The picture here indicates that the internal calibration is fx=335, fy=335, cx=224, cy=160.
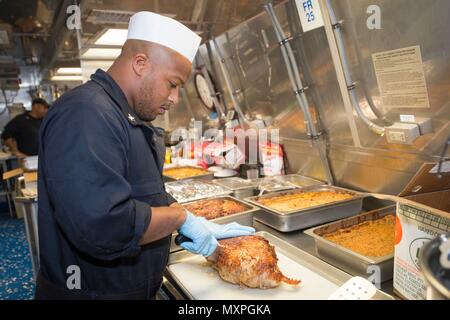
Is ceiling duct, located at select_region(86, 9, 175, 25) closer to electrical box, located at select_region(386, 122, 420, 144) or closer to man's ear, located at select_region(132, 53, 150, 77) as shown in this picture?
man's ear, located at select_region(132, 53, 150, 77)

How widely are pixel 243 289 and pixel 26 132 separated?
5.28 meters

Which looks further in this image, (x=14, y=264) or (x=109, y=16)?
(x=14, y=264)

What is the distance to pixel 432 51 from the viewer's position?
1.53 metres

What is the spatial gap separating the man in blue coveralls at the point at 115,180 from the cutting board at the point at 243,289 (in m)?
0.11

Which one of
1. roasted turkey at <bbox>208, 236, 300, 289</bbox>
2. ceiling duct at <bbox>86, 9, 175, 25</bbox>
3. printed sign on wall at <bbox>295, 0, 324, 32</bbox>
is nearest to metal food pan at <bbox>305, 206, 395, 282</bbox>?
roasted turkey at <bbox>208, 236, 300, 289</bbox>

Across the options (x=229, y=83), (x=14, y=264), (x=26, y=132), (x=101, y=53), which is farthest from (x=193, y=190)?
(x=26, y=132)

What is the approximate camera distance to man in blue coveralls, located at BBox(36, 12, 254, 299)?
0.92 metres

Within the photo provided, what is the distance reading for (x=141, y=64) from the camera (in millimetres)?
1162

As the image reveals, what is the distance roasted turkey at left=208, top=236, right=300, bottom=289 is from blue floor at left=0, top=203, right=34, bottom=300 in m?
2.55

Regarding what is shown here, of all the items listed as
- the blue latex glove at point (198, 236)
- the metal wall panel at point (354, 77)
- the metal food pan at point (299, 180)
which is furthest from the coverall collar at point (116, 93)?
the metal food pan at point (299, 180)

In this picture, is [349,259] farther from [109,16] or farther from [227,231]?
[109,16]

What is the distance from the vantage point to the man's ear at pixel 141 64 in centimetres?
116

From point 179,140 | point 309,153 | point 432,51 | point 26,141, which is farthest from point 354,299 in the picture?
point 26,141
